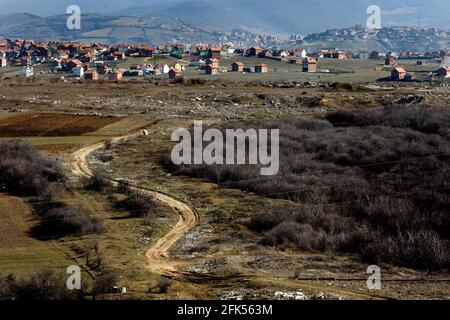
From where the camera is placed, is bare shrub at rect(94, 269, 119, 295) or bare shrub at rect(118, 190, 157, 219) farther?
bare shrub at rect(118, 190, 157, 219)

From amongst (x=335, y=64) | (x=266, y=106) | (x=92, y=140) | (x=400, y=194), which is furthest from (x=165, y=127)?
(x=335, y=64)

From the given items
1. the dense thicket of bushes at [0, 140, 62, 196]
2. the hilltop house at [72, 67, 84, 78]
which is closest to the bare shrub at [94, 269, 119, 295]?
the dense thicket of bushes at [0, 140, 62, 196]

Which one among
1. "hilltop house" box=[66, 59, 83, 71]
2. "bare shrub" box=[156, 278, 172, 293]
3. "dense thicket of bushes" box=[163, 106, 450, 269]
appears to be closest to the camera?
"bare shrub" box=[156, 278, 172, 293]

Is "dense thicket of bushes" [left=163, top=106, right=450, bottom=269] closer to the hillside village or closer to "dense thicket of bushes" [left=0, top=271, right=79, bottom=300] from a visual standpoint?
"dense thicket of bushes" [left=0, top=271, right=79, bottom=300]

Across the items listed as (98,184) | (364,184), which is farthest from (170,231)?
(364,184)

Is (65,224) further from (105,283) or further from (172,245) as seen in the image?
(105,283)
